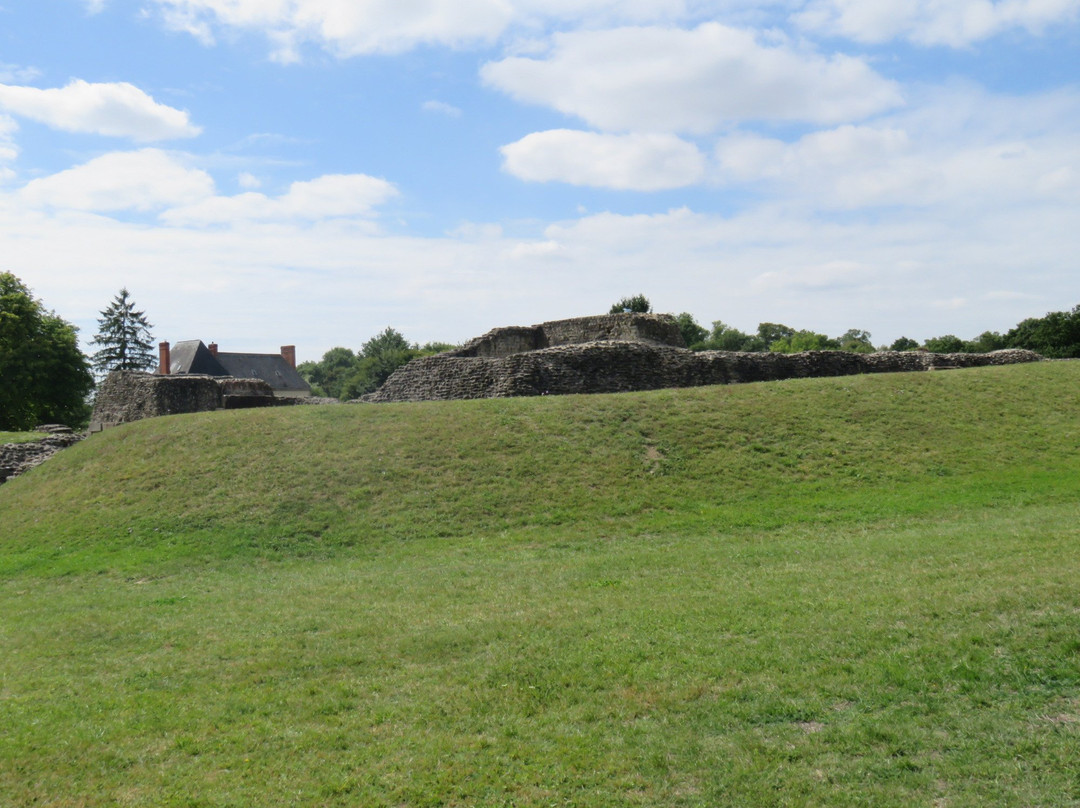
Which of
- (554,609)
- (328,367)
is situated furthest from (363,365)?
(554,609)

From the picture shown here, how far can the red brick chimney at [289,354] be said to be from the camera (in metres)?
72.9

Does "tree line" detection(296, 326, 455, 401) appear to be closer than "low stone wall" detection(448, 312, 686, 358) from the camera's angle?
No

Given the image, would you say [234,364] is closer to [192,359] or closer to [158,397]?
[192,359]

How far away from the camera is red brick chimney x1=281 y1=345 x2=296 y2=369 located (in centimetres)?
7288

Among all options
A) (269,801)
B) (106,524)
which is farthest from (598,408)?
(269,801)

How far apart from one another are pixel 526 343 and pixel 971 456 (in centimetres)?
1672

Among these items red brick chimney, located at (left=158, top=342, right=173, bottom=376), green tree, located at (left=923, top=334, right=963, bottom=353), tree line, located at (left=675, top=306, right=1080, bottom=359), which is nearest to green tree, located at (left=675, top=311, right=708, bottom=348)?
tree line, located at (left=675, top=306, right=1080, bottom=359)

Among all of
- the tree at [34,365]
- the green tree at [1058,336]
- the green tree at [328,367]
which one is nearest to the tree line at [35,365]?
the tree at [34,365]

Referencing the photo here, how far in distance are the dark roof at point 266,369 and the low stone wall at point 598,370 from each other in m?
45.4

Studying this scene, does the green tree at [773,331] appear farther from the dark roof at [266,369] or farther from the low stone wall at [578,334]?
the low stone wall at [578,334]

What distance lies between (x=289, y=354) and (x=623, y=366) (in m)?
56.2

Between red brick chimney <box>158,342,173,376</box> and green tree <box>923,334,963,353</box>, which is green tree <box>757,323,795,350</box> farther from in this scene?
red brick chimney <box>158,342,173,376</box>

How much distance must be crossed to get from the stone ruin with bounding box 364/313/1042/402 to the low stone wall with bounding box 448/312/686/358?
41 millimetres

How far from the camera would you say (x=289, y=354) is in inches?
2896
